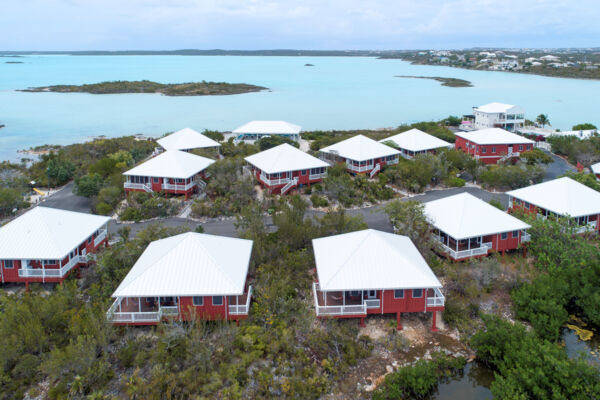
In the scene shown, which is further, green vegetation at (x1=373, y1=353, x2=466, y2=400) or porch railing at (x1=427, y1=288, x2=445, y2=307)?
porch railing at (x1=427, y1=288, x2=445, y2=307)

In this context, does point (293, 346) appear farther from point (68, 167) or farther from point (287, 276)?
point (68, 167)

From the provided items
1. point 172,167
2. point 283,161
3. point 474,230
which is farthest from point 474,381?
point 172,167

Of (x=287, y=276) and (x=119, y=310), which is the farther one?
(x=287, y=276)

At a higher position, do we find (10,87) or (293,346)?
(10,87)

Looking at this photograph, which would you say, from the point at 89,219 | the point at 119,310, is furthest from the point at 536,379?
the point at 89,219

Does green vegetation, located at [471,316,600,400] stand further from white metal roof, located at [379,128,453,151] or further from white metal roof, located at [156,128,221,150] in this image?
white metal roof, located at [156,128,221,150]

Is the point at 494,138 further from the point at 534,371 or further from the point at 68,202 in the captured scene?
the point at 68,202

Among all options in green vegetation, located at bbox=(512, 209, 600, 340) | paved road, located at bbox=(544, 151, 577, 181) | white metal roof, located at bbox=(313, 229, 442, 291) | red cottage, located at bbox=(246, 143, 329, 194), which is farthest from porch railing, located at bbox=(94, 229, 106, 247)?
paved road, located at bbox=(544, 151, 577, 181)
